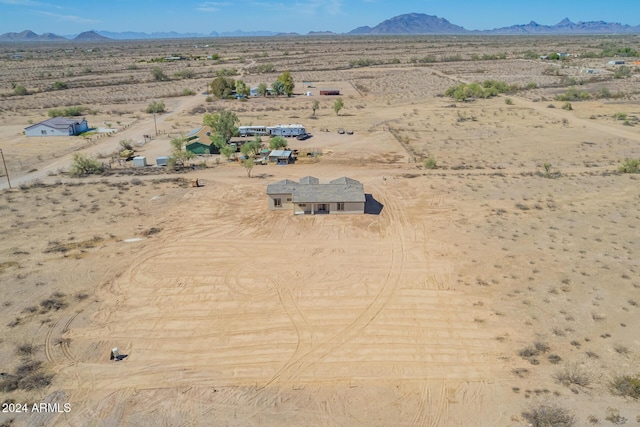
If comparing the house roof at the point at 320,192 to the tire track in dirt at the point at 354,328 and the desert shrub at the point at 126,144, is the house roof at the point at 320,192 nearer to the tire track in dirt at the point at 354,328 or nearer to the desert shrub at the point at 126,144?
the tire track in dirt at the point at 354,328

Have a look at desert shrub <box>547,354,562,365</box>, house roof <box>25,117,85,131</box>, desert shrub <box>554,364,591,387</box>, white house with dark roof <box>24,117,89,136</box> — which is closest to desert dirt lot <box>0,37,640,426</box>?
desert shrub <box>554,364,591,387</box>

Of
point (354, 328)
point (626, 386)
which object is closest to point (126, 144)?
point (354, 328)

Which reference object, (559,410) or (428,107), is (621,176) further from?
(428,107)

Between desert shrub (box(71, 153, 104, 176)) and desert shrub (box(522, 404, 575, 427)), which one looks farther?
desert shrub (box(71, 153, 104, 176))

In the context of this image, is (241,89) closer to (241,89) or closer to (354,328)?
(241,89)

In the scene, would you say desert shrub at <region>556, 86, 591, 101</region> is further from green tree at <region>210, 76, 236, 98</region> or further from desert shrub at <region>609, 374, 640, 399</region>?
desert shrub at <region>609, 374, 640, 399</region>

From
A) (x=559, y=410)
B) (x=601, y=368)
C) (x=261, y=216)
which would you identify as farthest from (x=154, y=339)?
(x=601, y=368)

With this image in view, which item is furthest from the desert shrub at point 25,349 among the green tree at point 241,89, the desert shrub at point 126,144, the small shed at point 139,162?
the green tree at point 241,89
